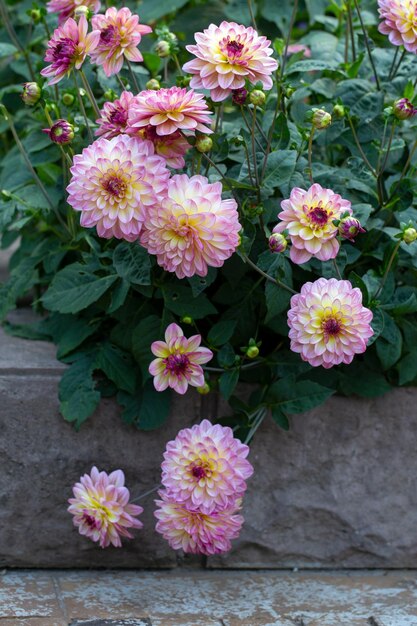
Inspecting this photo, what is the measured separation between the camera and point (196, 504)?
193cm

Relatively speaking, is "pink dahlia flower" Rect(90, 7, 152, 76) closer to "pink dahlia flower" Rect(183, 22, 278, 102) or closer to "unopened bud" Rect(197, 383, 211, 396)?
"pink dahlia flower" Rect(183, 22, 278, 102)

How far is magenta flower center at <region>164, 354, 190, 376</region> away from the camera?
1.97m

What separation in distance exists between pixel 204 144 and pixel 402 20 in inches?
19.4

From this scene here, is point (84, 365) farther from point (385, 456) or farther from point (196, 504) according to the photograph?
point (385, 456)

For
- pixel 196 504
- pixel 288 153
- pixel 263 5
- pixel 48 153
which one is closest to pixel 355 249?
pixel 288 153

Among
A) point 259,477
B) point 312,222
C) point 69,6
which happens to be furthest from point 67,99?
point 259,477

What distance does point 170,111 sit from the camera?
182cm

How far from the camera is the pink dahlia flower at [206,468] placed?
1932mm

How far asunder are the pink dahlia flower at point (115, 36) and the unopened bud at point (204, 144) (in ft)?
0.87

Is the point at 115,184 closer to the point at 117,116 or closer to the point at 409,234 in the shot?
the point at 117,116

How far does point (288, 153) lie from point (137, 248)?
354mm

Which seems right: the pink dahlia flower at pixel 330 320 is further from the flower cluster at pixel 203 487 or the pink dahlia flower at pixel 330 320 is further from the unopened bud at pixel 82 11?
the unopened bud at pixel 82 11

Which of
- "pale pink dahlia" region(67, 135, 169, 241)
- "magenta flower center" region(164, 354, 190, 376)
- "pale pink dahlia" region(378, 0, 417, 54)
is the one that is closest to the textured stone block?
"magenta flower center" region(164, 354, 190, 376)

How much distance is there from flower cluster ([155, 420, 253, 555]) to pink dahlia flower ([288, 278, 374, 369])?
249mm
